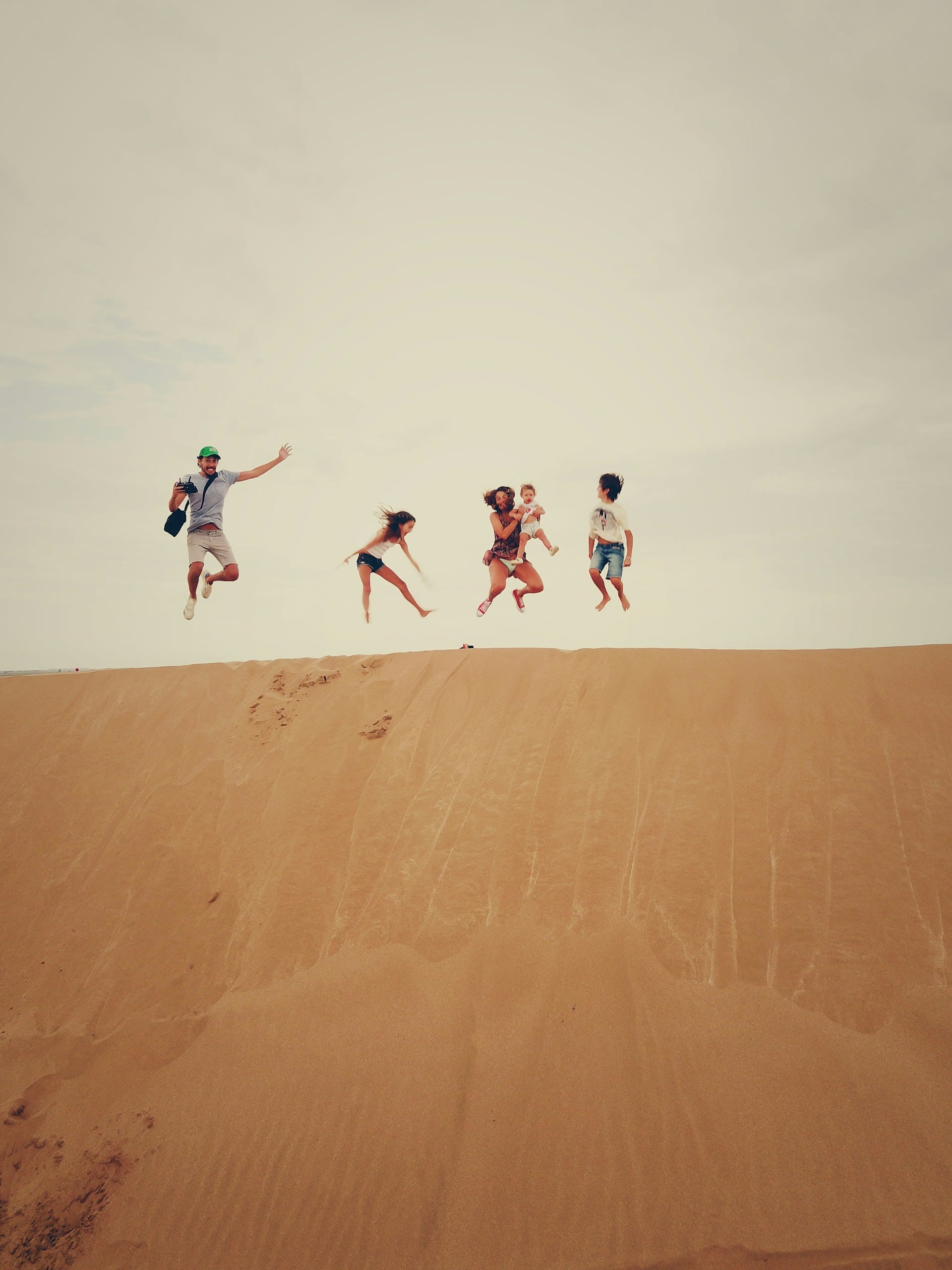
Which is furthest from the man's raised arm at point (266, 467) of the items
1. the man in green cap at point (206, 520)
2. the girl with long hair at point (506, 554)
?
the girl with long hair at point (506, 554)

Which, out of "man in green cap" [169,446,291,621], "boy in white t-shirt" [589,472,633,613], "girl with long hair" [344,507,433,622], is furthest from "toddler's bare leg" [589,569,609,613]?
"man in green cap" [169,446,291,621]

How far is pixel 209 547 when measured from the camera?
26.4ft

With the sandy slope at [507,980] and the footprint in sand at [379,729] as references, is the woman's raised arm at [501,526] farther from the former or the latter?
the footprint in sand at [379,729]

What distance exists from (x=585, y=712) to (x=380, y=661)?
2.79 meters

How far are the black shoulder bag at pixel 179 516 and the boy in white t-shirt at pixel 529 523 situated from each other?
4106 millimetres

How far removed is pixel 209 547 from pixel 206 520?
0.33 metres

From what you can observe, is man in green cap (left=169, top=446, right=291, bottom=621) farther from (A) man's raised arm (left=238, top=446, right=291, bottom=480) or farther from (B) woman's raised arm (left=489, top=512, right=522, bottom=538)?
(B) woman's raised arm (left=489, top=512, right=522, bottom=538)

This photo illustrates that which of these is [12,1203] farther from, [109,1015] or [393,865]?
[393,865]

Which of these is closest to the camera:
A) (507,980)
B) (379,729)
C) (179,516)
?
(507,980)

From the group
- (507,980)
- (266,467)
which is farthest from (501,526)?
(507,980)

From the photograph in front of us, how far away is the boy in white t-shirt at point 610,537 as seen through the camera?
8.52 m

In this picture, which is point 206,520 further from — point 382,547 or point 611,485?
point 611,485

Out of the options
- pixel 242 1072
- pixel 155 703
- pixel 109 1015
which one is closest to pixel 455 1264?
pixel 242 1072

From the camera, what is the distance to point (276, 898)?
5652 mm
